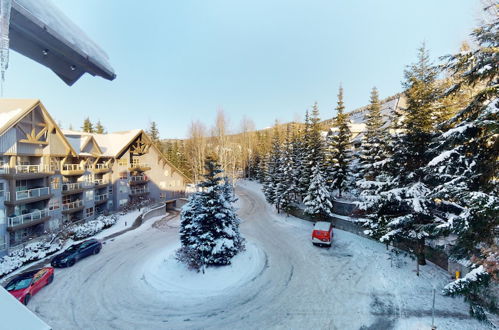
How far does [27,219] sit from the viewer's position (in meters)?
19.6

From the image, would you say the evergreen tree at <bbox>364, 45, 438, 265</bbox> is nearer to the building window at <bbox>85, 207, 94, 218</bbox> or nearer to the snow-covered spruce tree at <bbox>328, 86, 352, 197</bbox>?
the snow-covered spruce tree at <bbox>328, 86, 352, 197</bbox>

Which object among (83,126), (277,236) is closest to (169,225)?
(277,236)

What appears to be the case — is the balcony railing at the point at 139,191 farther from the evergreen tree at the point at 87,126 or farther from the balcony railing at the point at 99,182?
the evergreen tree at the point at 87,126

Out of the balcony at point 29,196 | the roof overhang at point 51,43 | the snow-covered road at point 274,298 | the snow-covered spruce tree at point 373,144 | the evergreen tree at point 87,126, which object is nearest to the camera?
the roof overhang at point 51,43

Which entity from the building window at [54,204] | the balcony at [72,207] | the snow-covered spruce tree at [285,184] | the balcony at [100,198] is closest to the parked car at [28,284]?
the building window at [54,204]

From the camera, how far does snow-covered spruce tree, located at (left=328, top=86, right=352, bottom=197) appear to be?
26641 millimetres

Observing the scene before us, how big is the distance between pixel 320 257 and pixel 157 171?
A: 28.8 metres

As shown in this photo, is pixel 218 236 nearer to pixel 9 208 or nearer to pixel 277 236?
pixel 277 236

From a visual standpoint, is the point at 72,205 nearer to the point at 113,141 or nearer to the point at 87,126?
the point at 113,141

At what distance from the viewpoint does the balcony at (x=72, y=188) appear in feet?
A: 78.6

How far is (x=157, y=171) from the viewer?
36844mm

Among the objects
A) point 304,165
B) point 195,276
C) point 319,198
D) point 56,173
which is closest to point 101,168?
point 56,173

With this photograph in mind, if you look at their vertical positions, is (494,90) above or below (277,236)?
above

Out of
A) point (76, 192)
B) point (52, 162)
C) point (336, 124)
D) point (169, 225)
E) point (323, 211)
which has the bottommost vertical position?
point (169, 225)
